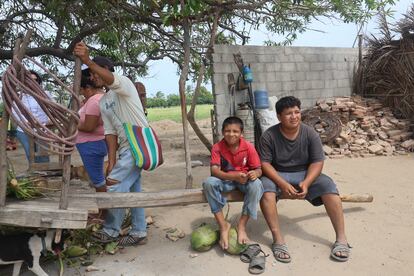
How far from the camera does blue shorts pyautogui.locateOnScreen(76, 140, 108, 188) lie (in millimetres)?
3465

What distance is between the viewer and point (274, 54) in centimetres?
771

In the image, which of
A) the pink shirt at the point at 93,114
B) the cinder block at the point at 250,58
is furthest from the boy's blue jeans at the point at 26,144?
the cinder block at the point at 250,58

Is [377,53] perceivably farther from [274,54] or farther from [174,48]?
[174,48]

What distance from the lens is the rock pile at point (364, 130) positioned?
7238 millimetres

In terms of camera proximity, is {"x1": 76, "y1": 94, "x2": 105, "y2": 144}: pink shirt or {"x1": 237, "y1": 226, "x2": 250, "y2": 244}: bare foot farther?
{"x1": 76, "y1": 94, "x2": 105, "y2": 144}: pink shirt

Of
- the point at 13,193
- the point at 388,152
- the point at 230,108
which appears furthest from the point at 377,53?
the point at 13,193

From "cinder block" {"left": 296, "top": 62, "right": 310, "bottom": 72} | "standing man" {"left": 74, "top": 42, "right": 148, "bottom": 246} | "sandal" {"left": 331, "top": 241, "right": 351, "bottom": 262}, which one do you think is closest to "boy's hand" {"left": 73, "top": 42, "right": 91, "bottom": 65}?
"standing man" {"left": 74, "top": 42, "right": 148, "bottom": 246}

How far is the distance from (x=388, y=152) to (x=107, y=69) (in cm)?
601

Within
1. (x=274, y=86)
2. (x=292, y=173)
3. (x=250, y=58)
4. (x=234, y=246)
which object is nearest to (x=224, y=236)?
(x=234, y=246)

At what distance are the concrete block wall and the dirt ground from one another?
9.80ft

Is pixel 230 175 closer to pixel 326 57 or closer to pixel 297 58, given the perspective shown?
pixel 297 58

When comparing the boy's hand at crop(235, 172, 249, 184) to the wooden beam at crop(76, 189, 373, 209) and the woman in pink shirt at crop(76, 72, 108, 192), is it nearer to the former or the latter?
the wooden beam at crop(76, 189, 373, 209)

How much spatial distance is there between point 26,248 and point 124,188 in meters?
A: 0.88

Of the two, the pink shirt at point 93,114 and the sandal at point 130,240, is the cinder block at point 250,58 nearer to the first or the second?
the pink shirt at point 93,114
